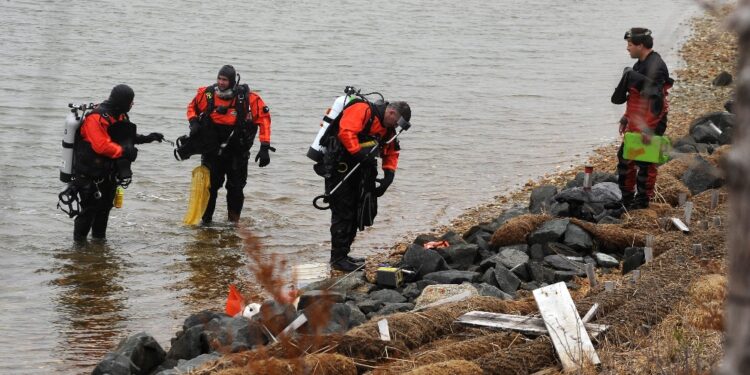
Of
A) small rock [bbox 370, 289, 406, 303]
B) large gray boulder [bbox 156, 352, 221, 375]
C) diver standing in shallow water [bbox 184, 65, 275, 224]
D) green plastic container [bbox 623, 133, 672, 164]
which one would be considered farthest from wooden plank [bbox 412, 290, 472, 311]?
diver standing in shallow water [bbox 184, 65, 275, 224]

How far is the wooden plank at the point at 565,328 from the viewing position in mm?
5227

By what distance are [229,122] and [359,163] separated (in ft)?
6.77

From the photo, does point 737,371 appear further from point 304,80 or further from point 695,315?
point 304,80

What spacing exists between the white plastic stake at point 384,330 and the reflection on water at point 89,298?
8.99ft

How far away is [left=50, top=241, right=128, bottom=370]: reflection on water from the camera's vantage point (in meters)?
8.13

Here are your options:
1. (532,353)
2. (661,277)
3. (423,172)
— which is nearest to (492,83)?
(423,172)

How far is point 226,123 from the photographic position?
34.4 ft

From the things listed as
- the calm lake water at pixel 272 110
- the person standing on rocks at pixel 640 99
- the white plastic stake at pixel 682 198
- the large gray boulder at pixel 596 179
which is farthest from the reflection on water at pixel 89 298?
the white plastic stake at pixel 682 198

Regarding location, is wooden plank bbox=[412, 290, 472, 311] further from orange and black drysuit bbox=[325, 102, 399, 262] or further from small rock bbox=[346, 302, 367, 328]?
orange and black drysuit bbox=[325, 102, 399, 262]

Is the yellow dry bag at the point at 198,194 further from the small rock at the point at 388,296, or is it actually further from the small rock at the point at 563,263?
the small rock at the point at 563,263

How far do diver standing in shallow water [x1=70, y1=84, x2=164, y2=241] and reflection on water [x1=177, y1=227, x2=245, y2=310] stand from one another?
3.30ft

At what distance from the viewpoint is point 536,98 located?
21.2 meters

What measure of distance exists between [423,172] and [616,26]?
18.2 metres

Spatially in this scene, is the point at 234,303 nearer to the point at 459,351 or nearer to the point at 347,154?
the point at 347,154
